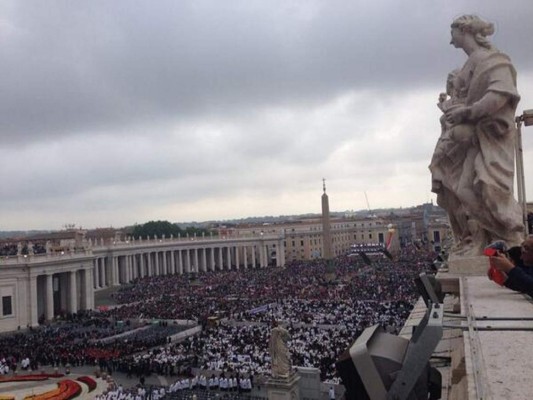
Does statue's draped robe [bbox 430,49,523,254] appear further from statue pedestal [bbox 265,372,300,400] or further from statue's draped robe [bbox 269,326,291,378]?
statue pedestal [bbox 265,372,300,400]

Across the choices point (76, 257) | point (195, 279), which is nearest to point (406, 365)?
point (76, 257)

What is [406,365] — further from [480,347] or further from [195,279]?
[195,279]

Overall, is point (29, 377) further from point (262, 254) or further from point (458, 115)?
point (262, 254)

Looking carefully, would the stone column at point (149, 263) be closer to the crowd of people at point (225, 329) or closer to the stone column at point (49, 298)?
the crowd of people at point (225, 329)

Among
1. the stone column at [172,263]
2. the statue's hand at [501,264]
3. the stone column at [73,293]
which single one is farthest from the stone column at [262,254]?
the statue's hand at [501,264]

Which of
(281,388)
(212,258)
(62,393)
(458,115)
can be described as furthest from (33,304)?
(212,258)

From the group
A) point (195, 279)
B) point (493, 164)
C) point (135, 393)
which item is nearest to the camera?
point (493, 164)

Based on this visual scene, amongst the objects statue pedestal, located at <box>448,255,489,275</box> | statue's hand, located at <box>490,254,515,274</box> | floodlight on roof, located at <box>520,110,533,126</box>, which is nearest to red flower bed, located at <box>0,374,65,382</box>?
floodlight on roof, located at <box>520,110,533,126</box>
